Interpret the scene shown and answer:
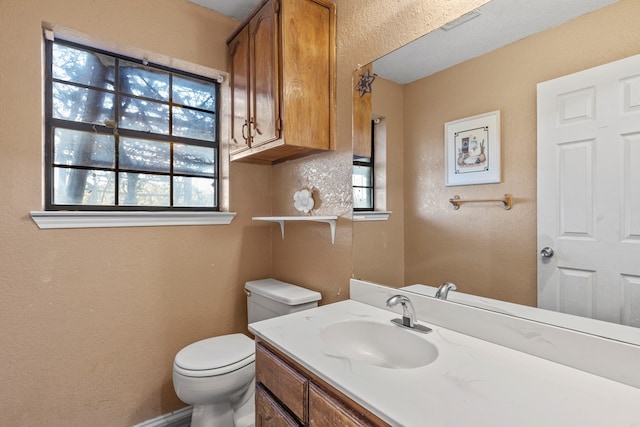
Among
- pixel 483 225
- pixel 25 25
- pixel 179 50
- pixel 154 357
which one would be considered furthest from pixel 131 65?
pixel 483 225

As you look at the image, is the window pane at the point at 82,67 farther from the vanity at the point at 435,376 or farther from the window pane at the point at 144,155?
the vanity at the point at 435,376

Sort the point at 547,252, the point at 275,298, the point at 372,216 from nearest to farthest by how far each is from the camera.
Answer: the point at 547,252 → the point at 372,216 → the point at 275,298

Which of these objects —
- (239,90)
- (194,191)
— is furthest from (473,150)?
(194,191)

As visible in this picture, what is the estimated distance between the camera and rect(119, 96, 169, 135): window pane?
1787mm

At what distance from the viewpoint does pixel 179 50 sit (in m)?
1.84

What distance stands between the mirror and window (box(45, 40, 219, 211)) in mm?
1232

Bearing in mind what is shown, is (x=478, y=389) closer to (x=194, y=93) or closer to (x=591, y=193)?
(x=591, y=193)

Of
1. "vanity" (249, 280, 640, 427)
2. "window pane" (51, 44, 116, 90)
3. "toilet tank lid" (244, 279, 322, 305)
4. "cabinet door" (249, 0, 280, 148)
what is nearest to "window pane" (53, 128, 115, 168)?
"window pane" (51, 44, 116, 90)

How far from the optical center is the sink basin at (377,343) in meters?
1.06

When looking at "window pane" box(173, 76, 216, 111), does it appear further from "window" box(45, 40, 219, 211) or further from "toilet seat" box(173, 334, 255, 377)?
"toilet seat" box(173, 334, 255, 377)

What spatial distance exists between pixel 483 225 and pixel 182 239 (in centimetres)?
162

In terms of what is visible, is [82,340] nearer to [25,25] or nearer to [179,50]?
[25,25]

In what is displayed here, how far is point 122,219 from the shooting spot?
1.67m

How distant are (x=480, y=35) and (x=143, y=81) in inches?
71.3
